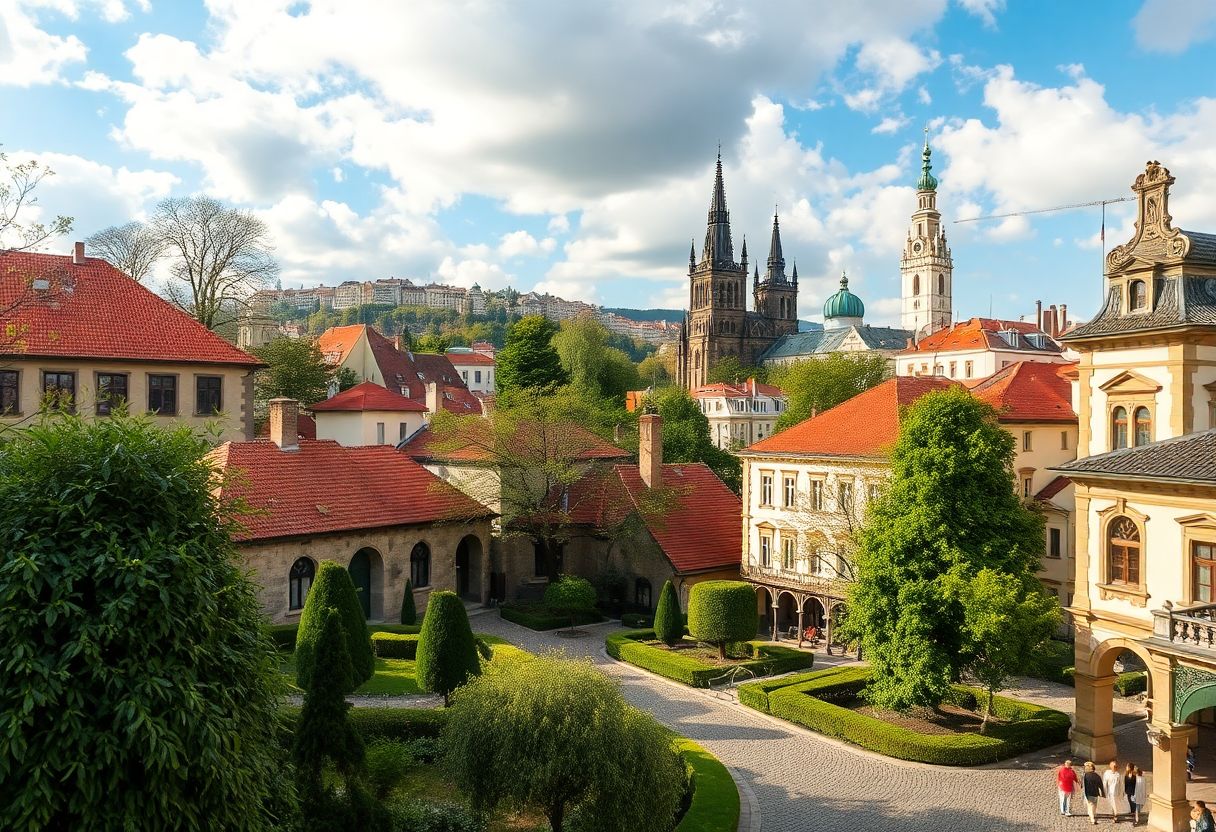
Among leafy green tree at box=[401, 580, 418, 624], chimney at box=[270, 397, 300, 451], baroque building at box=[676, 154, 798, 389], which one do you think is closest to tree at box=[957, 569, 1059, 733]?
leafy green tree at box=[401, 580, 418, 624]

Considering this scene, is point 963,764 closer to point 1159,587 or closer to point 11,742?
point 1159,587

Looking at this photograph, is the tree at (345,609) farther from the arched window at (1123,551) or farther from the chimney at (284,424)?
the arched window at (1123,551)

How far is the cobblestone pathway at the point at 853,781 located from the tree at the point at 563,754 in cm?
452

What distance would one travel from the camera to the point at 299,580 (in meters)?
31.0

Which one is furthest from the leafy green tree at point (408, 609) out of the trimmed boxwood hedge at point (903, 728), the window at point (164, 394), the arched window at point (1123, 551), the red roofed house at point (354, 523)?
the arched window at point (1123, 551)

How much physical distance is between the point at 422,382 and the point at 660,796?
57000mm

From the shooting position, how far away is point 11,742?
312 inches

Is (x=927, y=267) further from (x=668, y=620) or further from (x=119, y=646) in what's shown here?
(x=119, y=646)

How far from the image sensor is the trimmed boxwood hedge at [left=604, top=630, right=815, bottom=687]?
28000 millimetres

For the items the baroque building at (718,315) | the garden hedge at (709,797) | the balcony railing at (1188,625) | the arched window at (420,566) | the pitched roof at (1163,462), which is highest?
the baroque building at (718,315)

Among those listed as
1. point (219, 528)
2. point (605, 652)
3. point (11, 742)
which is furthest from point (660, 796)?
point (605, 652)

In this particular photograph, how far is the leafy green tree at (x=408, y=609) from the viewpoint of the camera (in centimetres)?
3231

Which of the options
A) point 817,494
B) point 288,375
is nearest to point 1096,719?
point 817,494

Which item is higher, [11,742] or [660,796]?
[11,742]
